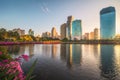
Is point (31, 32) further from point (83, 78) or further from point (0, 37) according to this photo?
point (83, 78)

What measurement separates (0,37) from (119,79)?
274 feet

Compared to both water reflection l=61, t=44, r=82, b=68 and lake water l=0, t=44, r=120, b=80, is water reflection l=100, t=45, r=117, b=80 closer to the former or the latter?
lake water l=0, t=44, r=120, b=80

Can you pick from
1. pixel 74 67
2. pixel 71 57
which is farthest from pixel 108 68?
pixel 71 57

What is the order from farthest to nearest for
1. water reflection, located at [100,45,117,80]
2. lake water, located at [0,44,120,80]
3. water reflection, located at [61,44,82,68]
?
water reflection, located at [61,44,82,68] < water reflection, located at [100,45,117,80] < lake water, located at [0,44,120,80]

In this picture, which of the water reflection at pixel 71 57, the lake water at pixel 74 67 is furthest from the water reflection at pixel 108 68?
the water reflection at pixel 71 57

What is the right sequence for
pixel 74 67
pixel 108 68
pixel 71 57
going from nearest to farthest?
pixel 108 68 → pixel 74 67 → pixel 71 57

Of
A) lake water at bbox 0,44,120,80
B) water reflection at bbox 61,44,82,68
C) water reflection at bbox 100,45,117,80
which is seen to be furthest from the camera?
water reflection at bbox 61,44,82,68

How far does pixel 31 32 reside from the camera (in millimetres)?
194875

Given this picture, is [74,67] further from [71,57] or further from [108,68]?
[71,57]

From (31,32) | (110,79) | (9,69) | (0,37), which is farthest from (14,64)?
(31,32)

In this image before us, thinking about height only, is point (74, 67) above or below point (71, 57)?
above

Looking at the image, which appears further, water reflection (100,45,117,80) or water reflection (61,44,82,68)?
water reflection (61,44,82,68)

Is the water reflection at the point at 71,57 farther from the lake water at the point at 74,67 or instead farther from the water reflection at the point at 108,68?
the water reflection at the point at 108,68

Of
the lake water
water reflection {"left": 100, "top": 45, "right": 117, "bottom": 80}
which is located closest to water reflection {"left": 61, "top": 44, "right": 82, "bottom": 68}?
the lake water
